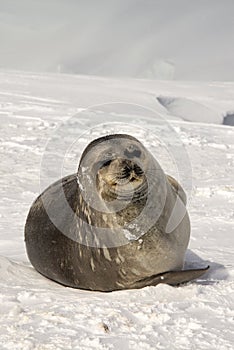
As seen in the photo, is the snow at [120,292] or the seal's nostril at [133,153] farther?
the seal's nostril at [133,153]

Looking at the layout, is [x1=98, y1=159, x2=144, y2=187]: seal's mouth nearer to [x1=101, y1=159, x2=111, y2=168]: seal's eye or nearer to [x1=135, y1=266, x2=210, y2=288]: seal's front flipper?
[x1=101, y1=159, x2=111, y2=168]: seal's eye

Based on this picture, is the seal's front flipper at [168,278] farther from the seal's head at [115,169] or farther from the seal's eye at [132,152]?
the seal's eye at [132,152]

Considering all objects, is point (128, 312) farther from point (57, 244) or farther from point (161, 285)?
point (57, 244)

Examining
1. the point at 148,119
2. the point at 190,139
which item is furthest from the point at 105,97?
the point at 190,139

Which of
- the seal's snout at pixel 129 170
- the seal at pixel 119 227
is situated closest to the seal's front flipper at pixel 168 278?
the seal at pixel 119 227

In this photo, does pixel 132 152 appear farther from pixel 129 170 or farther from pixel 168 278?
pixel 168 278

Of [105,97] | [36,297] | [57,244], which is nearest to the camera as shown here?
Answer: [36,297]

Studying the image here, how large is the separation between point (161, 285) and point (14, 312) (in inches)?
30.8

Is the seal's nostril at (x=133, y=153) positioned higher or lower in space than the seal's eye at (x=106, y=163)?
higher

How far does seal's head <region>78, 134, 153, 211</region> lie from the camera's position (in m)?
3.02

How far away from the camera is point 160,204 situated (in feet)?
10.8

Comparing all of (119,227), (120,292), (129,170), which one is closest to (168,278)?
(120,292)

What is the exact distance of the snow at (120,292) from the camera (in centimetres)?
263

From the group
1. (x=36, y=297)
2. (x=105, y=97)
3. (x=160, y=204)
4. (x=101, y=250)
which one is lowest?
(x=105, y=97)
